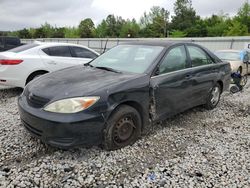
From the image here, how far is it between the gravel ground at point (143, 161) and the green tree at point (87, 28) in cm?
6216

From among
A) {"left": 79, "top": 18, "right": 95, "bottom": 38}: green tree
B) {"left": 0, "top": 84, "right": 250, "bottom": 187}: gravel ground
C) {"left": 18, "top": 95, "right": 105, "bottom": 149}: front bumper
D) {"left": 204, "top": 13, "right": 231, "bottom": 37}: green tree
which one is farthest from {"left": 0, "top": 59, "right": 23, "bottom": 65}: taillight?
{"left": 79, "top": 18, "right": 95, "bottom": 38}: green tree

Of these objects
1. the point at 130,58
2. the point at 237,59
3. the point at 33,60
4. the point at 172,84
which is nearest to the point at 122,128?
the point at 172,84

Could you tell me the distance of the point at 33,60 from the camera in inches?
242

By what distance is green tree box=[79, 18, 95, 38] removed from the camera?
210 feet

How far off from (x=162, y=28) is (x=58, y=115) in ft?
191

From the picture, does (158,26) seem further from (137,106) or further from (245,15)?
(137,106)

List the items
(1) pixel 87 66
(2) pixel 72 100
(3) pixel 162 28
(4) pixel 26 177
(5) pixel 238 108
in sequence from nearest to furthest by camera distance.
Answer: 1. (4) pixel 26 177
2. (2) pixel 72 100
3. (1) pixel 87 66
4. (5) pixel 238 108
5. (3) pixel 162 28

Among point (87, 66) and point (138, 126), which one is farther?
point (87, 66)

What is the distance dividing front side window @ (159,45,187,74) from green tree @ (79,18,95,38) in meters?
61.7

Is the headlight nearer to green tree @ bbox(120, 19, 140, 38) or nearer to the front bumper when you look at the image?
the front bumper

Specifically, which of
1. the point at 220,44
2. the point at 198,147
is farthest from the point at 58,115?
the point at 220,44

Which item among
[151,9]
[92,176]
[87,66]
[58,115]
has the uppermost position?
[151,9]

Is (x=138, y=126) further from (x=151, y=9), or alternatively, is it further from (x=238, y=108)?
(x=151, y=9)

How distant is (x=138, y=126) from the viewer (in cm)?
359
